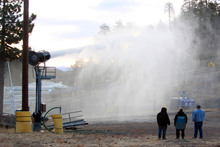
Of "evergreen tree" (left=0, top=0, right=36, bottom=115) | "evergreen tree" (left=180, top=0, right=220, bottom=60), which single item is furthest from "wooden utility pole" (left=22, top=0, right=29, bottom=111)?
"evergreen tree" (left=180, top=0, right=220, bottom=60)

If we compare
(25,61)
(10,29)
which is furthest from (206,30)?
(25,61)

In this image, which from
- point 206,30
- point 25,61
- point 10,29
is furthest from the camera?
point 206,30

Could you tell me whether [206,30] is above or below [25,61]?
above

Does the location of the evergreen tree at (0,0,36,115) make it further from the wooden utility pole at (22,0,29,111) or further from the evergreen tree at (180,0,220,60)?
the evergreen tree at (180,0,220,60)

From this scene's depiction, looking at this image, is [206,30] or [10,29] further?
[206,30]

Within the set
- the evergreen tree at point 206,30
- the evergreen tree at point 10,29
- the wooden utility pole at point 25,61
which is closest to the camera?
the wooden utility pole at point 25,61

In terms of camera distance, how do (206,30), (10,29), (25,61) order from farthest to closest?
(206,30) → (10,29) → (25,61)

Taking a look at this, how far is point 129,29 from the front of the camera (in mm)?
39312

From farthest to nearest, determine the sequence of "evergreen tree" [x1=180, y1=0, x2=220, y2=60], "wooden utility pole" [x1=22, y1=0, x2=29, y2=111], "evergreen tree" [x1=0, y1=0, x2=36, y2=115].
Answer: "evergreen tree" [x1=180, y1=0, x2=220, y2=60]
"evergreen tree" [x1=0, y1=0, x2=36, y2=115]
"wooden utility pole" [x1=22, y1=0, x2=29, y2=111]

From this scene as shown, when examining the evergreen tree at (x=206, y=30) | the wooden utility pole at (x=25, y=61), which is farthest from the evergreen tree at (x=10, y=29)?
the evergreen tree at (x=206, y=30)

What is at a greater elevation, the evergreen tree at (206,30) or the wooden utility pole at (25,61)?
the evergreen tree at (206,30)

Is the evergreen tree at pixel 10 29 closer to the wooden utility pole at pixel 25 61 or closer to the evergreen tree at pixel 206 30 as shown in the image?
the wooden utility pole at pixel 25 61

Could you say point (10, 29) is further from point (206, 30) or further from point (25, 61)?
point (206, 30)

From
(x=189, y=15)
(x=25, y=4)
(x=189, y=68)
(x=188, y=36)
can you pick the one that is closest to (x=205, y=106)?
(x=188, y=36)
